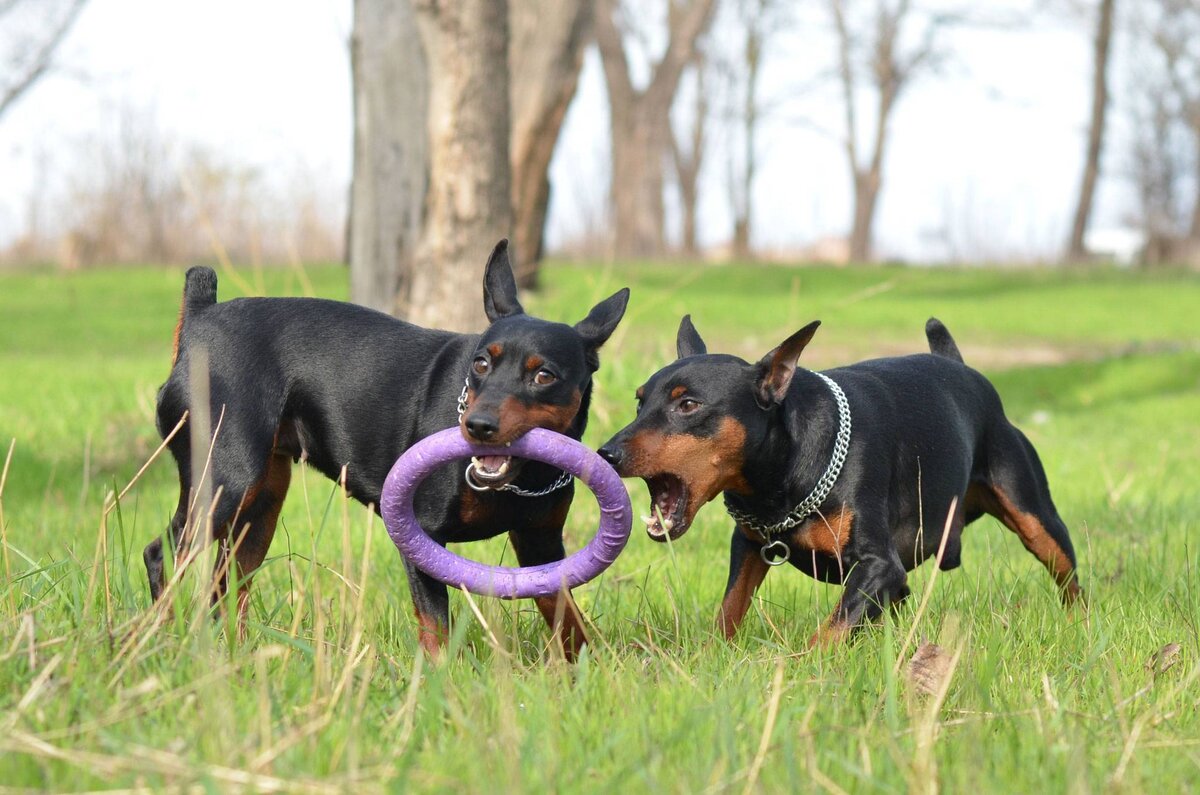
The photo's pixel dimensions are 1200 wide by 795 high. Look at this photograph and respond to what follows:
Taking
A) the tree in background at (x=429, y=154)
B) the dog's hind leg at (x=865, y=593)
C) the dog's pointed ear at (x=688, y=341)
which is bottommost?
the dog's hind leg at (x=865, y=593)

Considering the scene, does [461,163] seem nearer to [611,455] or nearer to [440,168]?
[440,168]

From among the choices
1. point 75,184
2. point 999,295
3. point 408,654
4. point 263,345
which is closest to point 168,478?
point 263,345

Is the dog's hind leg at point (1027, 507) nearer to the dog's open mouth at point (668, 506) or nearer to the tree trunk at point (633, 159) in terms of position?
the dog's open mouth at point (668, 506)

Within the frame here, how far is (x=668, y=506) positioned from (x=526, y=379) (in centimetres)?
56

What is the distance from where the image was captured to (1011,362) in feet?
52.9

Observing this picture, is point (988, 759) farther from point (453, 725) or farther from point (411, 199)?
point (411, 199)

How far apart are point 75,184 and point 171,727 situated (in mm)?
21004

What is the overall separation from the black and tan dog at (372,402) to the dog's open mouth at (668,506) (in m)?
0.37

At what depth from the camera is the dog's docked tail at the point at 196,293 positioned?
14.8 ft

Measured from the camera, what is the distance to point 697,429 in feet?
12.5

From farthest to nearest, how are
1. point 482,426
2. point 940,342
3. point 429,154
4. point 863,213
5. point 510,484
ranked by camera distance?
point 863,213 < point 429,154 < point 940,342 < point 510,484 < point 482,426

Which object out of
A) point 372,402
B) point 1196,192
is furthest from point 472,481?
point 1196,192

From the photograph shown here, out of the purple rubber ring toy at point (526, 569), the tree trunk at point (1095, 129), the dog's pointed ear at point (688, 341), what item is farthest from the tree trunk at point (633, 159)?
the purple rubber ring toy at point (526, 569)

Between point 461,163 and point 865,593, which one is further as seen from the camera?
point 461,163
